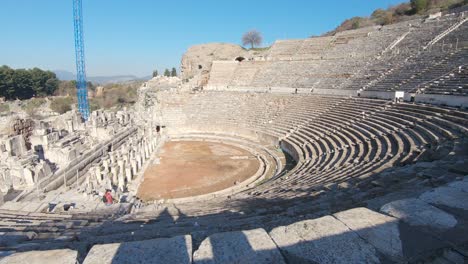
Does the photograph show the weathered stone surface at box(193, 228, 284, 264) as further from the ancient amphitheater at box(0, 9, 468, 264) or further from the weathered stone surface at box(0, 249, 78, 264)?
the weathered stone surface at box(0, 249, 78, 264)

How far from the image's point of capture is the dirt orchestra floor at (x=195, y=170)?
1412 cm

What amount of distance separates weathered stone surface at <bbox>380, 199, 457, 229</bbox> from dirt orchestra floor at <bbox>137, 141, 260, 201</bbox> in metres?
10.7

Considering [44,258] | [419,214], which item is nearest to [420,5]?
[419,214]

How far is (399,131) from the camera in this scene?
43.4 ft

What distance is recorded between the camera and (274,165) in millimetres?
17188

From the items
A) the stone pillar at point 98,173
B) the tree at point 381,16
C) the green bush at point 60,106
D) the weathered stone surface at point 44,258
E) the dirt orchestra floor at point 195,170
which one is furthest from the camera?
the tree at point 381,16

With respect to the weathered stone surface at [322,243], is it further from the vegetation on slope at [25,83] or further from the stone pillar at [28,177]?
the vegetation on slope at [25,83]

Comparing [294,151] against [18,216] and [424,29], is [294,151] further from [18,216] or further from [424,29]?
[424,29]

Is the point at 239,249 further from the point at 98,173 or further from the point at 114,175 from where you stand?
the point at 114,175

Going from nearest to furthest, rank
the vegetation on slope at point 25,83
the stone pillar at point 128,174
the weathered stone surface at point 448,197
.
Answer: the weathered stone surface at point 448,197 → the stone pillar at point 128,174 → the vegetation on slope at point 25,83

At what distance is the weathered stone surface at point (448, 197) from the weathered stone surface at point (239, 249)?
7.44 feet

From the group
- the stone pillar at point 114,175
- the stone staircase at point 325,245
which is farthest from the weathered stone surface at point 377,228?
the stone pillar at point 114,175

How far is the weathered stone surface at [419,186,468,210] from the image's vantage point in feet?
12.1

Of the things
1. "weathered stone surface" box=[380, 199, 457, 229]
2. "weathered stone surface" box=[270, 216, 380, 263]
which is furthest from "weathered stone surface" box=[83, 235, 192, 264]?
"weathered stone surface" box=[380, 199, 457, 229]
